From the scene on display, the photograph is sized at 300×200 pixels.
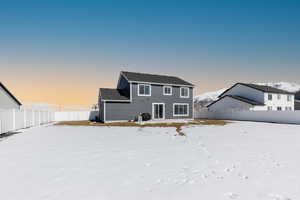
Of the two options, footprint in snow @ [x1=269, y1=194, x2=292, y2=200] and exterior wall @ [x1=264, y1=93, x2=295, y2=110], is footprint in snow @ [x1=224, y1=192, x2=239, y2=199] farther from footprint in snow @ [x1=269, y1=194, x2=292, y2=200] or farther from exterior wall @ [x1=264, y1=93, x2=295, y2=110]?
exterior wall @ [x1=264, y1=93, x2=295, y2=110]

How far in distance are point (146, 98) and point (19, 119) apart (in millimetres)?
15317

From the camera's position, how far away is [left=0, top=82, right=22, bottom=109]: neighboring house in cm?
2253

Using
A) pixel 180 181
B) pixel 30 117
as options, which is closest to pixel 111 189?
pixel 180 181

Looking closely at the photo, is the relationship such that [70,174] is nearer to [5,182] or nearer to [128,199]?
[5,182]

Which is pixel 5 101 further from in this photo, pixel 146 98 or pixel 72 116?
pixel 146 98

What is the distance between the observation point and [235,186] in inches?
177

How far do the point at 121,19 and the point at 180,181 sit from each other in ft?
59.2

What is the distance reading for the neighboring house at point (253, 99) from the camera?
36.4 m

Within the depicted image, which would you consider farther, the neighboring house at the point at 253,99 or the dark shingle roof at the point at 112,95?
the neighboring house at the point at 253,99

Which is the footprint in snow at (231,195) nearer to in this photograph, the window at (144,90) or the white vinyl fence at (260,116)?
the window at (144,90)

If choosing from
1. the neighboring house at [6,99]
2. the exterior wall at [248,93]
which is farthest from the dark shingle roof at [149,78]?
the exterior wall at [248,93]

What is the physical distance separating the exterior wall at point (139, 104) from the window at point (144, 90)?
0.45m

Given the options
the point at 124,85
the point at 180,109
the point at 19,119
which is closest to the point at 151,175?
the point at 19,119

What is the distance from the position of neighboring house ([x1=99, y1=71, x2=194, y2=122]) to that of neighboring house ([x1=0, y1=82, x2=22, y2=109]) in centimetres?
1064
